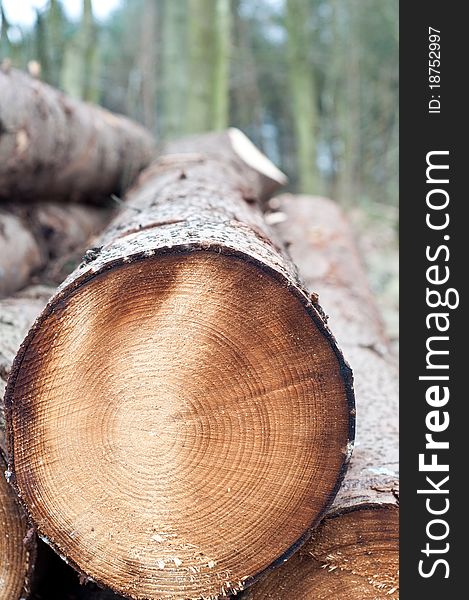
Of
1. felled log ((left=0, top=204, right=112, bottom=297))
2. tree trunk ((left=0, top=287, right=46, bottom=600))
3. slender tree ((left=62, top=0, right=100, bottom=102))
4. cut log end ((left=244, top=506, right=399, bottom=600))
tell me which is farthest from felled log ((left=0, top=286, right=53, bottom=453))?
slender tree ((left=62, top=0, right=100, bottom=102))

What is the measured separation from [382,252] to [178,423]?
7.69 meters

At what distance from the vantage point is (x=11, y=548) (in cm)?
192

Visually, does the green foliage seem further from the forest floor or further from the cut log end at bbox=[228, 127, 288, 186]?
the cut log end at bbox=[228, 127, 288, 186]

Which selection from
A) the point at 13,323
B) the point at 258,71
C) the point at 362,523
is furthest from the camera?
the point at 258,71

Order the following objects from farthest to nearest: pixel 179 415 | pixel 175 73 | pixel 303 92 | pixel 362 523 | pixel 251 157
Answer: pixel 303 92 → pixel 175 73 → pixel 251 157 → pixel 362 523 → pixel 179 415

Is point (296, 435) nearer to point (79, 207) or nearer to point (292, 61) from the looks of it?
point (79, 207)

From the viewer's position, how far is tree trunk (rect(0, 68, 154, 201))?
3314 millimetres

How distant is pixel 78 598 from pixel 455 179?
1801mm

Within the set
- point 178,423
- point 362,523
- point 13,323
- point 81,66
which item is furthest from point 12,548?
point 81,66

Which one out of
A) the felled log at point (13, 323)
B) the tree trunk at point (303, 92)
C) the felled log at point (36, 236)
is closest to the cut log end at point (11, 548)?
the felled log at point (13, 323)

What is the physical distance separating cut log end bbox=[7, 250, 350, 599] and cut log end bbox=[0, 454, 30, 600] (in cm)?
21

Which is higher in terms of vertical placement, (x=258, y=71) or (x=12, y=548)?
(x=258, y=71)

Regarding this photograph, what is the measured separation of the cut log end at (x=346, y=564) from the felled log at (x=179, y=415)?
185 mm

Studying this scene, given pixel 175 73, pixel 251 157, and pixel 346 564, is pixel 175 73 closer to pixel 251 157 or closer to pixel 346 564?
pixel 251 157
